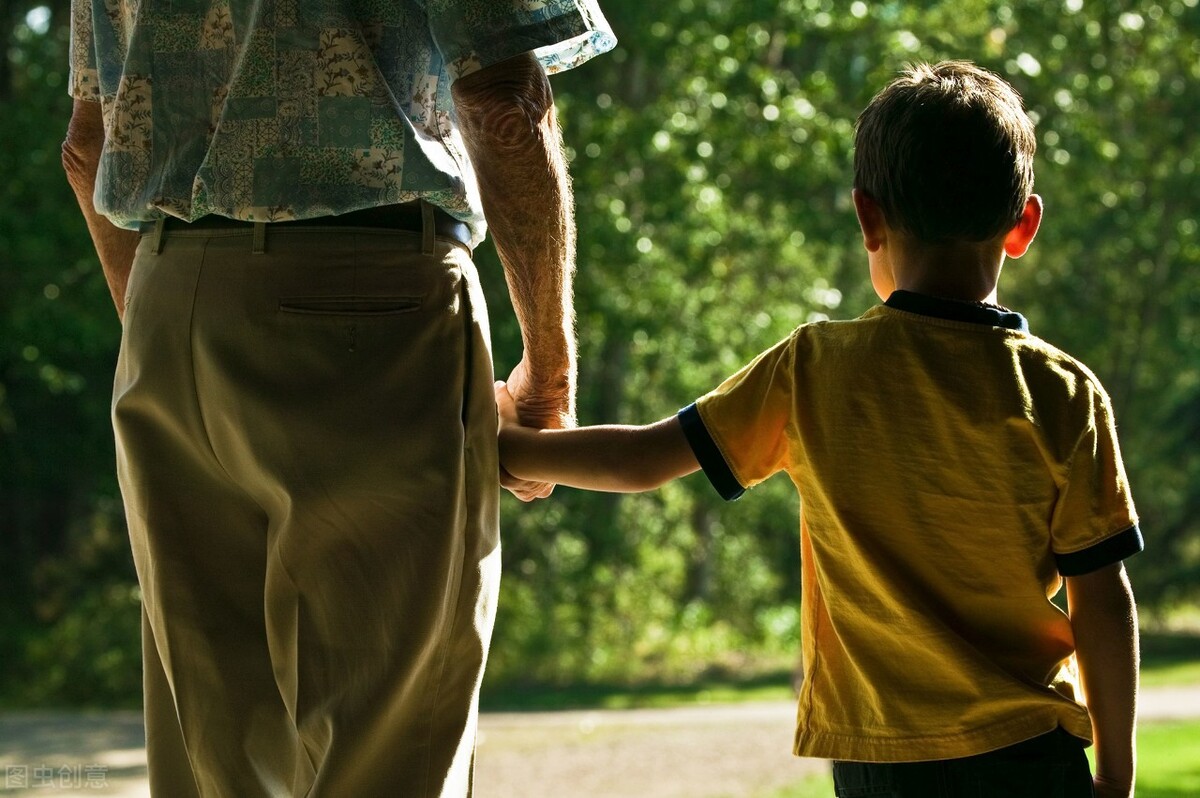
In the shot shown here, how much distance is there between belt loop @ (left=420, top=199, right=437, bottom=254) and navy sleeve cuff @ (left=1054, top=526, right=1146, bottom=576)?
3.02ft

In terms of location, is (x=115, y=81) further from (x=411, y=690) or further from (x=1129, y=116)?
(x=1129, y=116)

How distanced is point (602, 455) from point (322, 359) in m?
0.42

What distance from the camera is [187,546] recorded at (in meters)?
1.87

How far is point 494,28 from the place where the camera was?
1799mm

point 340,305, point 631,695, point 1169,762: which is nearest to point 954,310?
point 340,305

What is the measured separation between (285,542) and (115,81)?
0.73m

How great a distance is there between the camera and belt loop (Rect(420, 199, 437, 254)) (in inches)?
72.1

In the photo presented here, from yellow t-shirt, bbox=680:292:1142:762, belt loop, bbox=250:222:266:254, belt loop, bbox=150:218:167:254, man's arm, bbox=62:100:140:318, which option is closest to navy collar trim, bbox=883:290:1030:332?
yellow t-shirt, bbox=680:292:1142:762

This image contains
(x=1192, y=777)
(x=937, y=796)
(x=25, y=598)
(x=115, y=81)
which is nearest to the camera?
(x=937, y=796)

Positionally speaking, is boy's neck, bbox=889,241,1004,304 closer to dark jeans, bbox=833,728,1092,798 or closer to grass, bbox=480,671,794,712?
dark jeans, bbox=833,728,1092,798

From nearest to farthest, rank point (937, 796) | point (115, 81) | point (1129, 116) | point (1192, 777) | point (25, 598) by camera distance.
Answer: point (937, 796)
point (115, 81)
point (1192, 777)
point (1129, 116)
point (25, 598)

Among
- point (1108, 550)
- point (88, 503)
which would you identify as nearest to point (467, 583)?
point (1108, 550)

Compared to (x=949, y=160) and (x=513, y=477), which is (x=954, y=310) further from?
(x=513, y=477)

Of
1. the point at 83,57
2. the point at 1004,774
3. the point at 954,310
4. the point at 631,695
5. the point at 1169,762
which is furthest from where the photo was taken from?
the point at 631,695
